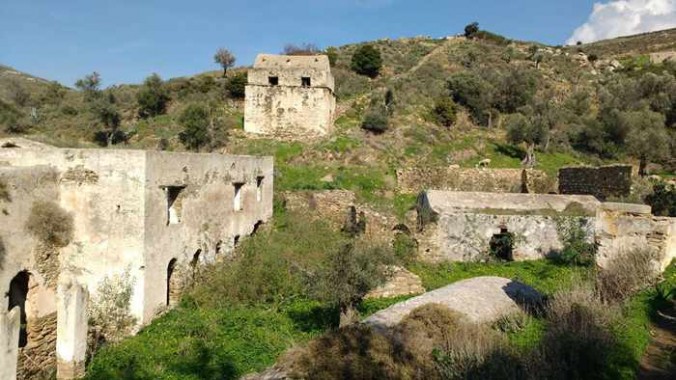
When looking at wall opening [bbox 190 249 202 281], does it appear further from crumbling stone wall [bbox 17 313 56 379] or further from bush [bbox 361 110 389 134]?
bush [bbox 361 110 389 134]

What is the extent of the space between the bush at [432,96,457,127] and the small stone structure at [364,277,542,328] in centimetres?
2109

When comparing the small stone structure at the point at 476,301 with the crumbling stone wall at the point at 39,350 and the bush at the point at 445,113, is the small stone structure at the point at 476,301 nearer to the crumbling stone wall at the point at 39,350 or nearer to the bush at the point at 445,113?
the crumbling stone wall at the point at 39,350

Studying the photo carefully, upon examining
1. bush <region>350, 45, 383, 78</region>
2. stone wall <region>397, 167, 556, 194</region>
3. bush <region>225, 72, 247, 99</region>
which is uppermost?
bush <region>350, 45, 383, 78</region>

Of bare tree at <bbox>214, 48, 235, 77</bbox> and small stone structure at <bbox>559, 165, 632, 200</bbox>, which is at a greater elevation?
bare tree at <bbox>214, 48, 235, 77</bbox>

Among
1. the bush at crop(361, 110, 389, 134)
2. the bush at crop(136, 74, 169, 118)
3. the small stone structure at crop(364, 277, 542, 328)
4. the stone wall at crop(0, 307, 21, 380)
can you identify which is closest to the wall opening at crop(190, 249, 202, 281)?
the stone wall at crop(0, 307, 21, 380)

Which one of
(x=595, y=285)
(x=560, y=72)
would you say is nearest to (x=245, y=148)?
(x=595, y=285)

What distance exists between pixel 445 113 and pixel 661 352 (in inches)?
973

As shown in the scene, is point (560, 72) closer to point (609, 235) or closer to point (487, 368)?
point (609, 235)

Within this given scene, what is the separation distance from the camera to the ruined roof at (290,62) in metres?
26.9

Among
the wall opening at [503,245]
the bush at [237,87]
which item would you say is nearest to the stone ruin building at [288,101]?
the bush at [237,87]

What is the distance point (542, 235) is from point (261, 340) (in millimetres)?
9858

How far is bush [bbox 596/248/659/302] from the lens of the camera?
9.31 meters

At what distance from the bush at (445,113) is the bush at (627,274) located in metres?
20.9

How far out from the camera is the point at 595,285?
977 cm
